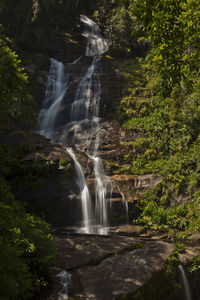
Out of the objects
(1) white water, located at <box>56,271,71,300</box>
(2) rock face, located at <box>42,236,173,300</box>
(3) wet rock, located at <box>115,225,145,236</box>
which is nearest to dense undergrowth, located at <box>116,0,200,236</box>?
(3) wet rock, located at <box>115,225,145,236</box>

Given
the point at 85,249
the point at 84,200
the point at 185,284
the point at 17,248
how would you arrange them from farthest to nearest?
the point at 84,200 < the point at 85,249 < the point at 185,284 < the point at 17,248

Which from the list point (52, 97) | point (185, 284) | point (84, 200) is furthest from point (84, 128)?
point (185, 284)

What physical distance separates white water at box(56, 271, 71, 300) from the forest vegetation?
0.52 metres

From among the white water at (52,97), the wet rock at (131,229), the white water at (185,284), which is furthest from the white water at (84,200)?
the white water at (52,97)

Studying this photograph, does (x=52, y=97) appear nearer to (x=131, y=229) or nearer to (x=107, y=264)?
(x=131, y=229)

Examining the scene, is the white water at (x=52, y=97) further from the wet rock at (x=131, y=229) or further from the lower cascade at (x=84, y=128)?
the wet rock at (x=131, y=229)

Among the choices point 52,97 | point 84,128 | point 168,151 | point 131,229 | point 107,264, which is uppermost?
point 52,97

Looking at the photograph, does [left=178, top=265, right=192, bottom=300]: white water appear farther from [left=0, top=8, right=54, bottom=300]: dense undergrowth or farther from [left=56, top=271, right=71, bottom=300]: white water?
[left=0, top=8, right=54, bottom=300]: dense undergrowth

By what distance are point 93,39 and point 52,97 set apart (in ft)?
63.4

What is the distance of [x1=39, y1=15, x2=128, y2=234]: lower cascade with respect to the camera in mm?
14500

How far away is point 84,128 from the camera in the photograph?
22.6 m

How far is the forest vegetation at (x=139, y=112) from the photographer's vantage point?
181 inches

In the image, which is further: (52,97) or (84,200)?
(52,97)

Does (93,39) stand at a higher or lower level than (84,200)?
higher
